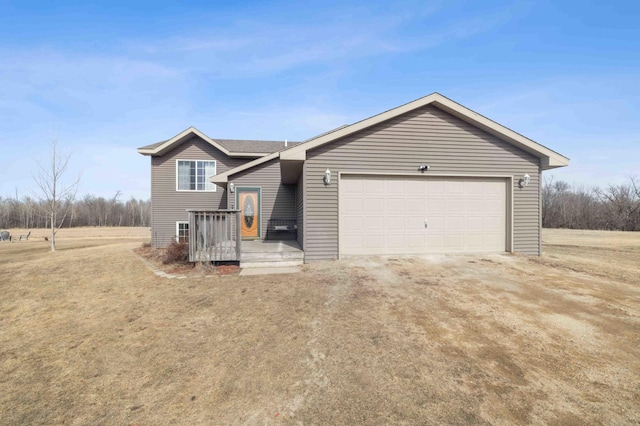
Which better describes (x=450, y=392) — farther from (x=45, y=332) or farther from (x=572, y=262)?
(x=572, y=262)

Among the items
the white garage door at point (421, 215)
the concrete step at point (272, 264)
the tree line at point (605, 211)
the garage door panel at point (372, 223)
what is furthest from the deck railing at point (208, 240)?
the tree line at point (605, 211)

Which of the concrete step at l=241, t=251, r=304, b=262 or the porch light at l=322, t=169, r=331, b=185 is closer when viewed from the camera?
the concrete step at l=241, t=251, r=304, b=262

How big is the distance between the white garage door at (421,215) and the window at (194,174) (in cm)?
955

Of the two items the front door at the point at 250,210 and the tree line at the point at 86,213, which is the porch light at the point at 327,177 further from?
the tree line at the point at 86,213

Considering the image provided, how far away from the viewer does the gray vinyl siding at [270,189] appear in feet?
42.3

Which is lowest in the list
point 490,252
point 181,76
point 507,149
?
point 490,252

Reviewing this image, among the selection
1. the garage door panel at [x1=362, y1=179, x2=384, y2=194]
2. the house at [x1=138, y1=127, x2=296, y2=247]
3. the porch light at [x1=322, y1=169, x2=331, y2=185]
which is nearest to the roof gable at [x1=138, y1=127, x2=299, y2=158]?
the house at [x1=138, y1=127, x2=296, y2=247]

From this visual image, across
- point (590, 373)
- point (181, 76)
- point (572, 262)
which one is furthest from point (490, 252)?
point (181, 76)

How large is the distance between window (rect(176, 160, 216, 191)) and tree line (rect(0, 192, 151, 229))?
51.6 metres

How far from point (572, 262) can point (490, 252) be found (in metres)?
2.13

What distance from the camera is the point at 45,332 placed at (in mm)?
4418

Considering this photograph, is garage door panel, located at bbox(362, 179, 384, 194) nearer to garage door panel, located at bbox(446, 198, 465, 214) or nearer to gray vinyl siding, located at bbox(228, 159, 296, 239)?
garage door panel, located at bbox(446, 198, 465, 214)

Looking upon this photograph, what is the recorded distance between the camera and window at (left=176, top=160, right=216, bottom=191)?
1485cm

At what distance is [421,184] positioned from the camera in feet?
28.8
